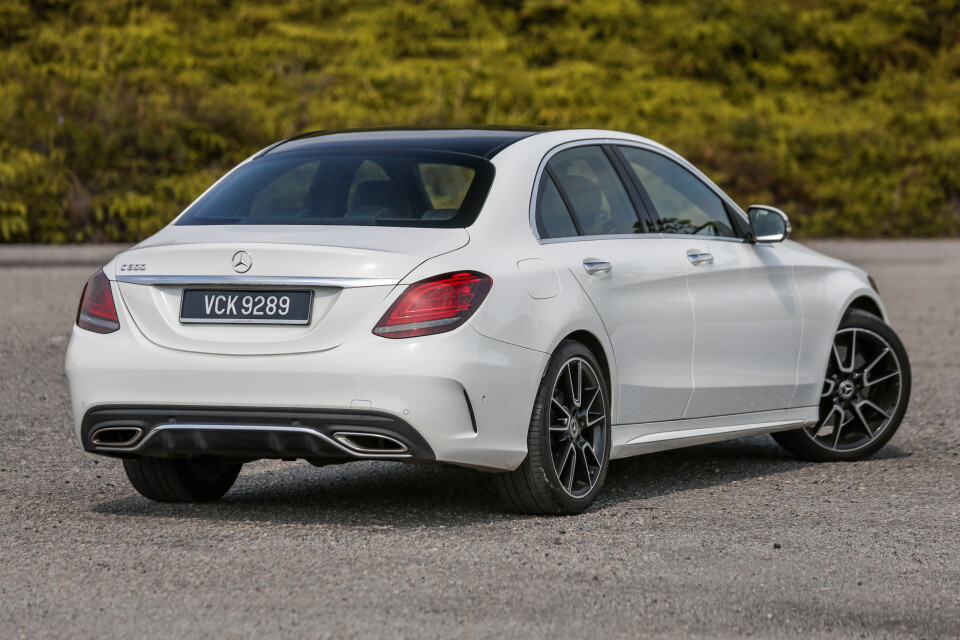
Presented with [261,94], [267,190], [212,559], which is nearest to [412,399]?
[212,559]

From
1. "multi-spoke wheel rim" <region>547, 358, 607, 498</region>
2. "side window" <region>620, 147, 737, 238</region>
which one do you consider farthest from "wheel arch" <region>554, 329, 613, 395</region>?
"side window" <region>620, 147, 737, 238</region>

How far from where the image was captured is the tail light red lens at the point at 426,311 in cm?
522

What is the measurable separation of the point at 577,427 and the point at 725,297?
127 cm

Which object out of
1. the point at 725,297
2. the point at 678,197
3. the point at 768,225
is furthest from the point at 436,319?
the point at 768,225

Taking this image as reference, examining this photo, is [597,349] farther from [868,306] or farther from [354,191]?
[868,306]

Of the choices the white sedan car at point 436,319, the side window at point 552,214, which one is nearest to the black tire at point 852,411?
the white sedan car at point 436,319

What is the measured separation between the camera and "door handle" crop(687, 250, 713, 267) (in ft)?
22.0

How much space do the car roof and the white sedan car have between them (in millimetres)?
19

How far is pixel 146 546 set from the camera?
535cm

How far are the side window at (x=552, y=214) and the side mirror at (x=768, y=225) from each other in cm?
136

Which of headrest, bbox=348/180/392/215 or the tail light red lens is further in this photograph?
headrest, bbox=348/180/392/215

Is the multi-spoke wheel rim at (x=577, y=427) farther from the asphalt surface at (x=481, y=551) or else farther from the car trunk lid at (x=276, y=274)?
the car trunk lid at (x=276, y=274)

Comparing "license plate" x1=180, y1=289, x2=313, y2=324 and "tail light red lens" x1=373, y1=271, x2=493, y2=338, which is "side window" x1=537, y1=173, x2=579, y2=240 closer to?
"tail light red lens" x1=373, y1=271, x2=493, y2=338

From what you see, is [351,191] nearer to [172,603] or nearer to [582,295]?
[582,295]
